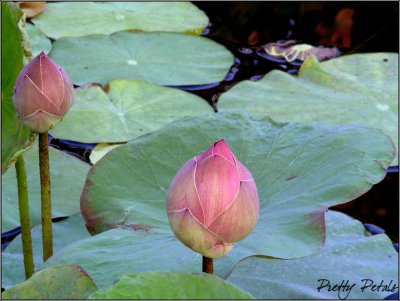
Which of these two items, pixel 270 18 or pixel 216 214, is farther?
pixel 270 18

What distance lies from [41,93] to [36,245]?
53cm

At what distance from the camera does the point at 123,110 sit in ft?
6.14

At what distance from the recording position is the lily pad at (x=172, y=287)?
0.69 m

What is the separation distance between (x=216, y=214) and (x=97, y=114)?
1.15 m

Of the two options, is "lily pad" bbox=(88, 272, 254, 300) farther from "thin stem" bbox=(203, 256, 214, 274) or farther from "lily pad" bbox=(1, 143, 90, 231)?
"lily pad" bbox=(1, 143, 90, 231)

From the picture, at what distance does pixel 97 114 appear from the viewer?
1835 millimetres

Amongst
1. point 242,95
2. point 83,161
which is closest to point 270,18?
point 242,95

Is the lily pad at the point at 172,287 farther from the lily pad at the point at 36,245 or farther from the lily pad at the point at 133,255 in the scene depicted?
the lily pad at the point at 36,245

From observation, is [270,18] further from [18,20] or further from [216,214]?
[216,214]

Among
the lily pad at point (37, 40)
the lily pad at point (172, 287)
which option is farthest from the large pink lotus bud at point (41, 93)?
the lily pad at point (37, 40)

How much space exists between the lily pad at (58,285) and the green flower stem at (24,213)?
386 mm

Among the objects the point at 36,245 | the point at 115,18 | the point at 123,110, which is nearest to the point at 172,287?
the point at 36,245

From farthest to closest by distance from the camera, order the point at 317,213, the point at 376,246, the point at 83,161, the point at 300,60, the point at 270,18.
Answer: the point at 270,18
the point at 300,60
the point at 83,161
the point at 376,246
the point at 317,213

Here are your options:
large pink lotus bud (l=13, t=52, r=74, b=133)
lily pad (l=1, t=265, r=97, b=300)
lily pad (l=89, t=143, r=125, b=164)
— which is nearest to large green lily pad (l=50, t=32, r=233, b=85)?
lily pad (l=89, t=143, r=125, b=164)
